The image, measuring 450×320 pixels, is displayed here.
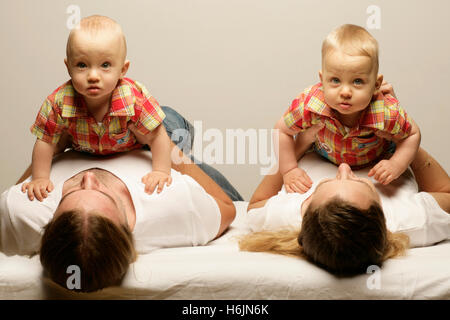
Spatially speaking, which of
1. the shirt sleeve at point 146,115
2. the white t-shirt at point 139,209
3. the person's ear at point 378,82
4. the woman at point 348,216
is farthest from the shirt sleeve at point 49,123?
the person's ear at point 378,82

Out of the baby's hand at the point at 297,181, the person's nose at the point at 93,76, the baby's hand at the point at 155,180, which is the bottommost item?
the baby's hand at the point at 297,181

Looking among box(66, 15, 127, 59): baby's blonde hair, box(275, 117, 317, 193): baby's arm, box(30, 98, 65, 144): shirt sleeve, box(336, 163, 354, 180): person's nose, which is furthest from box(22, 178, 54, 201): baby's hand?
box(336, 163, 354, 180): person's nose

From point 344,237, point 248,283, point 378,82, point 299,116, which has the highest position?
point 378,82

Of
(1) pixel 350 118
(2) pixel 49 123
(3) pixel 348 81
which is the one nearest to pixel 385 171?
(1) pixel 350 118

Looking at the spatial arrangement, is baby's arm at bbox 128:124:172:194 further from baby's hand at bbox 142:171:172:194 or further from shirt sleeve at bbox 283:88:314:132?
shirt sleeve at bbox 283:88:314:132

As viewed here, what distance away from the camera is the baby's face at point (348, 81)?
168 centimetres

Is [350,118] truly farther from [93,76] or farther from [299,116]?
[93,76]

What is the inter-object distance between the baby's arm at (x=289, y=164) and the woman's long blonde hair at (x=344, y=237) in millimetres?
334

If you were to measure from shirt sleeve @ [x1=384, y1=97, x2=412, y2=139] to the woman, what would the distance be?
0.56 ft

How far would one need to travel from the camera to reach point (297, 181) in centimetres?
192

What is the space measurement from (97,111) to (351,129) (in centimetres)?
73

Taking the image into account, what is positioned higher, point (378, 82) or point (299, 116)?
point (378, 82)

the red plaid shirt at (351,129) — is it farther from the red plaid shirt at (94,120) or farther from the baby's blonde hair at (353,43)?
the red plaid shirt at (94,120)

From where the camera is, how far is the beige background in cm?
283
